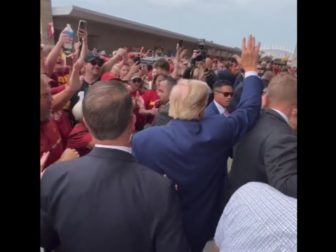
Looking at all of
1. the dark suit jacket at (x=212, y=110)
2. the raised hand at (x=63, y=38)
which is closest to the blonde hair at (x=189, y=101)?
the dark suit jacket at (x=212, y=110)

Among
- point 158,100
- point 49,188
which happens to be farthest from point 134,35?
point 49,188

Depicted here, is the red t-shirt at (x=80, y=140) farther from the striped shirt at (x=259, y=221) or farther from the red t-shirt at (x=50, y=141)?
the striped shirt at (x=259, y=221)

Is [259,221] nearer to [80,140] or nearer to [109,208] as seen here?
[109,208]

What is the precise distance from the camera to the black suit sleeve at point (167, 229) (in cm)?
144

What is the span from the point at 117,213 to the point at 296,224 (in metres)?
0.62

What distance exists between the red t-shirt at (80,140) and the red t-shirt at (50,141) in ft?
0.66

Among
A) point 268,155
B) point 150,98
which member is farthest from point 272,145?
point 150,98

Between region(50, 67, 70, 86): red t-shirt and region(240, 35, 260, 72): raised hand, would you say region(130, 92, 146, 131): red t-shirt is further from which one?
region(240, 35, 260, 72): raised hand

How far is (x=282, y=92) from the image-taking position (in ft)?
7.24


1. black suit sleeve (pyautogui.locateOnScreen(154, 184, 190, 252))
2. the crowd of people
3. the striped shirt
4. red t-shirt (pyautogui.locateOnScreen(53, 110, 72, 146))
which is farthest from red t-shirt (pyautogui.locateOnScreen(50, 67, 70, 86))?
the striped shirt

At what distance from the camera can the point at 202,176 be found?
211 cm

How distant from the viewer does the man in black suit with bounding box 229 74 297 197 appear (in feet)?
6.08
